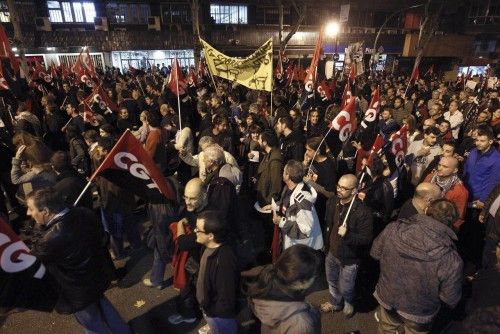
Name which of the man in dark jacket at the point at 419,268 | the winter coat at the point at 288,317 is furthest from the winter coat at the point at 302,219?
the winter coat at the point at 288,317

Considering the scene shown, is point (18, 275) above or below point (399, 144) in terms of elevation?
below

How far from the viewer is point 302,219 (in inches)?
151

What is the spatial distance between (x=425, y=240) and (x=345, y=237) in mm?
992

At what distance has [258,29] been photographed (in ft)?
106

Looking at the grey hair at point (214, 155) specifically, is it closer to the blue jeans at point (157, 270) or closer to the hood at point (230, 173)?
the hood at point (230, 173)

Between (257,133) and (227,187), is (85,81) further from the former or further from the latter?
(227,187)

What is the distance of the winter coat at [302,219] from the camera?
3.84m

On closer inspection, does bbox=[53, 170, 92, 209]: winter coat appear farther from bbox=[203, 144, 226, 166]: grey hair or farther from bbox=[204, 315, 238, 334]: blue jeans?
bbox=[204, 315, 238, 334]: blue jeans

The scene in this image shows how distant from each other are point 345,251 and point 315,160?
1.66 metres

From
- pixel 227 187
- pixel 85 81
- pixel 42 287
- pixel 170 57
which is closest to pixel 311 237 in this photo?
pixel 227 187

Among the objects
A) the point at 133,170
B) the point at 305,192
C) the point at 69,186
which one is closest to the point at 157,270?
the point at 69,186

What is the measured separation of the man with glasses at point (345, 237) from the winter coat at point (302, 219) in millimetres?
220

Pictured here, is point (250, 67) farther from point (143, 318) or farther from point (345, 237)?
point (143, 318)

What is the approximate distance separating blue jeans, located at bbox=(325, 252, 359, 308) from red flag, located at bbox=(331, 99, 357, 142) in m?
2.18
